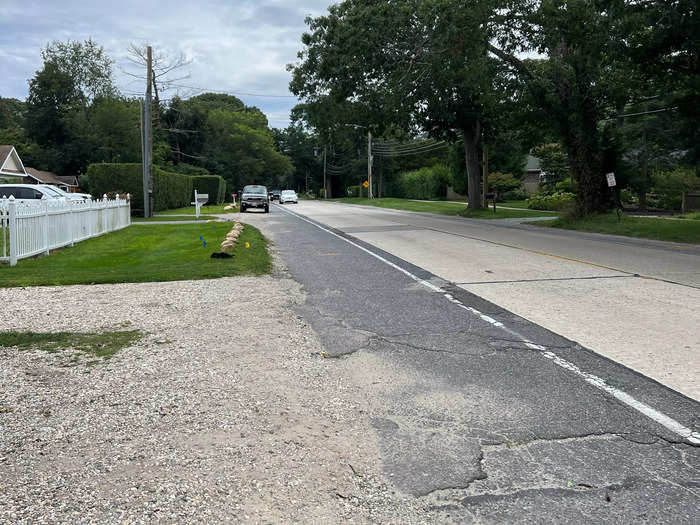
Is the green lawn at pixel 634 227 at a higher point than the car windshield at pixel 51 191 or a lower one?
lower

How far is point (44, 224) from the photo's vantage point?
13930mm

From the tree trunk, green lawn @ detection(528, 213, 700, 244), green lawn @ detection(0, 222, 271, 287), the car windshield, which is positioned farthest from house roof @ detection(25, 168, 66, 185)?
green lawn @ detection(528, 213, 700, 244)

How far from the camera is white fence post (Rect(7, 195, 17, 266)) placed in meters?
11.9

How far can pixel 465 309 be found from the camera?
800cm

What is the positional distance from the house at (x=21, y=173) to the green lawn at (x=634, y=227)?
39260mm

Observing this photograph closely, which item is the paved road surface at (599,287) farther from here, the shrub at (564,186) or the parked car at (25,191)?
the shrub at (564,186)

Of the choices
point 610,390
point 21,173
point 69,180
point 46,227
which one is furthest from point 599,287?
point 69,180

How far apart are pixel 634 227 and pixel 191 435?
20898mm

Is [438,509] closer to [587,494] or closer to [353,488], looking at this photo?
[353,488]

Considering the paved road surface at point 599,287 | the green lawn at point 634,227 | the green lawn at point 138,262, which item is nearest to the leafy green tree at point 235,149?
the green lawn at point 634,227

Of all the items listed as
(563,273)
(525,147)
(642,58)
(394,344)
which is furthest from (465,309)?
(525,147)

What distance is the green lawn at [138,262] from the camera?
10.7 m

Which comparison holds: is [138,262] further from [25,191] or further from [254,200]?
[254,200]

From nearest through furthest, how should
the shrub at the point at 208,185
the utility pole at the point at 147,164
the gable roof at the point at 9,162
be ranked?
the utility pole at the point at 147,164
the gable roof at the point at 9,162
the shrub at the point at 208,185
